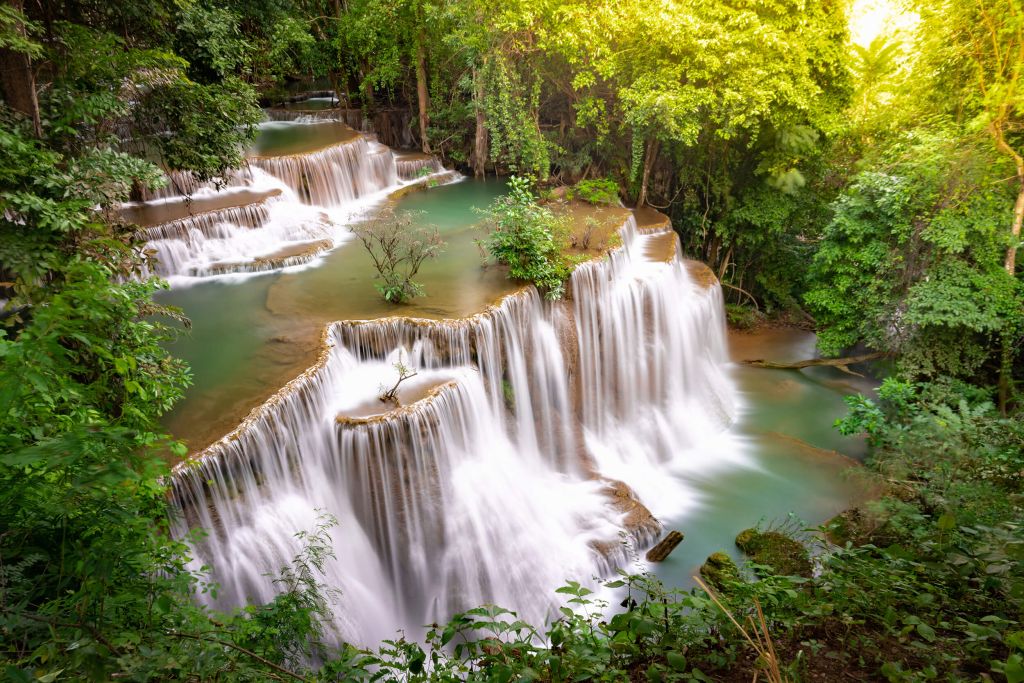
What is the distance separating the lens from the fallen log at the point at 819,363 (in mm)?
11984

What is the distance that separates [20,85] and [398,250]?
18.8ft

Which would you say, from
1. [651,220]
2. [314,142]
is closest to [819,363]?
[651,220]

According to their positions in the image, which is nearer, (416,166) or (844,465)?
(844,465)

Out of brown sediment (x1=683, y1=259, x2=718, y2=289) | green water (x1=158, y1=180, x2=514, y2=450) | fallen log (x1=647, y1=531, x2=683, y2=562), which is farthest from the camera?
brown sediment (x1=683, y1=259, x2=718, y2=289)

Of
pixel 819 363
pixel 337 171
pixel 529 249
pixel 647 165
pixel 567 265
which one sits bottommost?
pixel 819 363

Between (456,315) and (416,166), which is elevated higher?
(416,166)

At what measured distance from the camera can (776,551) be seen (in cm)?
738

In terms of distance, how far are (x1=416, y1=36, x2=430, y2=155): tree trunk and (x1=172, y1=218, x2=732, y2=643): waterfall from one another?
946 cm

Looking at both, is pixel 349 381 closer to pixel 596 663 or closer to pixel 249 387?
pixel 249 387

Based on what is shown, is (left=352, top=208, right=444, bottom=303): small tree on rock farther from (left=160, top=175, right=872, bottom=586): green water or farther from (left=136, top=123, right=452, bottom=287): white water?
(left=136, top=123, right=452, bottom=287): white water

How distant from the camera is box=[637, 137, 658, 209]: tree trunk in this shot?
45.8ft

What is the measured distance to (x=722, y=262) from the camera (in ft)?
49.9

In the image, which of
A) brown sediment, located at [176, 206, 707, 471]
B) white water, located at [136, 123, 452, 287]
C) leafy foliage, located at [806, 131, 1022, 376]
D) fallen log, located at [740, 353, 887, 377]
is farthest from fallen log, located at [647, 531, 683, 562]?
white water, located at [136, 123, 452, 287]

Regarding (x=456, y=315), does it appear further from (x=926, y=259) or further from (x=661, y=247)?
(x=926, y=259)
